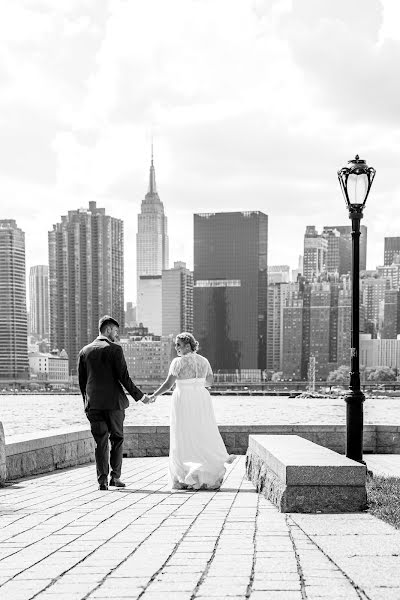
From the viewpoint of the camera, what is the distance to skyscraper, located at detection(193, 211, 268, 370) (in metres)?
183

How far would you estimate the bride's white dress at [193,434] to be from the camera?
823cm

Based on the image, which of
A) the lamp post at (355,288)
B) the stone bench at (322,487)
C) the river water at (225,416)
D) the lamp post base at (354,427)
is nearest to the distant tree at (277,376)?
the river water at (225,416)

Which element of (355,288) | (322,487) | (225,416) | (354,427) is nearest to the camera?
(322,487)

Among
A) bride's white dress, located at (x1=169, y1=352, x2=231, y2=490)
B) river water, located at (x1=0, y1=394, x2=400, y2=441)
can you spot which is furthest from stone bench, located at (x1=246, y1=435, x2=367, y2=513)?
river water, located at (x1=0, y1=394, x2=400, y2=441)

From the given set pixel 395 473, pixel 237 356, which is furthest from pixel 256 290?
pixel 395 473

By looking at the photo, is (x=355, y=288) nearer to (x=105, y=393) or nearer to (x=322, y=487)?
(x=105, y=393)

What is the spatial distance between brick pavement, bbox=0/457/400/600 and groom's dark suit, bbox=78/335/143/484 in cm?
133

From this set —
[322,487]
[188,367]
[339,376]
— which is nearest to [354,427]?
[188,367]

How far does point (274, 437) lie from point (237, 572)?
4588 mm

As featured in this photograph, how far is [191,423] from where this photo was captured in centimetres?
859

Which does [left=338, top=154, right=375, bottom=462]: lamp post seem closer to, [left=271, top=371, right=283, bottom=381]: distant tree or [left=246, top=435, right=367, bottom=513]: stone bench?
[left=246, top=435, right=367, bottom=513]: stone bench

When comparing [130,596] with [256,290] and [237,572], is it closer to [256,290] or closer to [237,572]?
[237,572]

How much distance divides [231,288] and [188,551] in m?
185

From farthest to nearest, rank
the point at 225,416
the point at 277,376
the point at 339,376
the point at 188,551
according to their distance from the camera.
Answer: the point at 277,376
the point at 339,376
the point at 225,416
the point at 188,551
